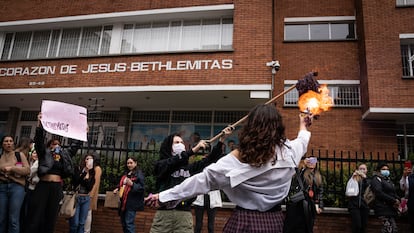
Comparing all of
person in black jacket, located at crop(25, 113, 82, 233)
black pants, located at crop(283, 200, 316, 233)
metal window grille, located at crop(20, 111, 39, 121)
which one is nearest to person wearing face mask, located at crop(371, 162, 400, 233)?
black pants, located at crop(283, 200, 316, 233)

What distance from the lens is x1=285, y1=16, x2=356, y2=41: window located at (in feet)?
46.0

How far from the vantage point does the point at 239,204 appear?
2.53 meters

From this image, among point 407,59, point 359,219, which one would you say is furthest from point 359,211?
point 407,59

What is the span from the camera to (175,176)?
4.29 metres

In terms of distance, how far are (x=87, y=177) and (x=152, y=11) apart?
28.6 feet

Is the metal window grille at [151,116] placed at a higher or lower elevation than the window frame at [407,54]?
lower

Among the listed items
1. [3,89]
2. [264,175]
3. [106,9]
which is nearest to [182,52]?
[106,9]

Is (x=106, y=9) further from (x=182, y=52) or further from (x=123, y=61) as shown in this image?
(x=182, y=52)

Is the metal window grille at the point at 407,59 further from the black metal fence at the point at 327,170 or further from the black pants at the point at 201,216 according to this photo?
the black pants at the point at 201,216

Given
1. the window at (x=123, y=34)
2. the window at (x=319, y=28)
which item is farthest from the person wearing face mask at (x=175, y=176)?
the window at (x=319, y=28)

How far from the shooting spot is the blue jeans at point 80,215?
680cm

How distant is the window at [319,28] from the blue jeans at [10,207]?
1161 centimetres

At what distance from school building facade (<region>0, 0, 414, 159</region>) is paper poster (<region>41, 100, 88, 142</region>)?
22.7 feet

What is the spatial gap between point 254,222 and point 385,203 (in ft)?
18.8
